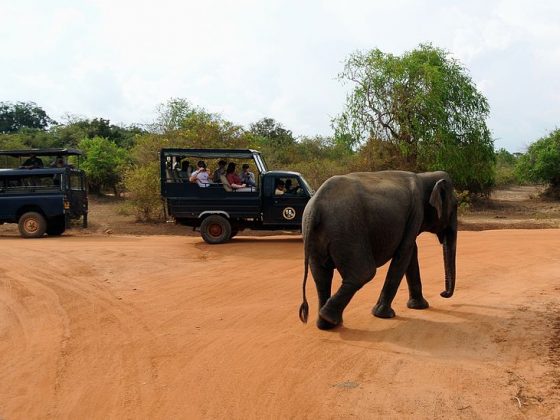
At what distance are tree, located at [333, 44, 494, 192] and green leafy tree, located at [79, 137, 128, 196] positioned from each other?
1162 centimetres

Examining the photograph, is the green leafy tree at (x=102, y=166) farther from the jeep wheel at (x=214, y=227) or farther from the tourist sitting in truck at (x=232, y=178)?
the jeep wheel at (x=214, y=227)

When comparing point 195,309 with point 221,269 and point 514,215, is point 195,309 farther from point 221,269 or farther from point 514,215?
point 514,215

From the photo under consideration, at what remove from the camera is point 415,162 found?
25984 millimetres

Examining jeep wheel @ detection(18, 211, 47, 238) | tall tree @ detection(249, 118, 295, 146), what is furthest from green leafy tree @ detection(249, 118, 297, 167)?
jeep wheel @ detection(18, 211, 47, 238)

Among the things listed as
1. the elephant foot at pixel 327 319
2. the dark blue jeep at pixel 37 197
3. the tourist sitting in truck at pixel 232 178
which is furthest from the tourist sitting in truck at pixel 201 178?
the elephant foot at pixel 327 319

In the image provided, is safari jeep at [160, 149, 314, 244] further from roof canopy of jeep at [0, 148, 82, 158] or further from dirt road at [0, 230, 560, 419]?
roof canopy of jeep at [0, 148, 82, 158]

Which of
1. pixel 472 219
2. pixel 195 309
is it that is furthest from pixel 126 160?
pixel 195 309

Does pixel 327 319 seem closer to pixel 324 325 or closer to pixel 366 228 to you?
pixel 324 325

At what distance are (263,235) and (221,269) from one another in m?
6.57

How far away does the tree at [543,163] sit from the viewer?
33084mm

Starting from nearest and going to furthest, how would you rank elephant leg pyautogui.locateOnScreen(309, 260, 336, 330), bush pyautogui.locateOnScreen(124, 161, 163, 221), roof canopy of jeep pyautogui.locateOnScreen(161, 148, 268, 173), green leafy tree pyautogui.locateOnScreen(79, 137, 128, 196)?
elephant leg pyautogui.locateOnScreen(309, 260, 336, 330), roof canopy of jeep pyautogui.locateOnScreen(161, 148, 268, 173), bush pyautogui.locateOnScreen(124, 161, 163, 221), green leafy tree pyautogui.locateOnScreen(79, 137, 128, 196)

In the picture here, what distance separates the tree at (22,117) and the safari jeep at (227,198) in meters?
53.6

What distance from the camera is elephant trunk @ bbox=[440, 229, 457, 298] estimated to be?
8164mm

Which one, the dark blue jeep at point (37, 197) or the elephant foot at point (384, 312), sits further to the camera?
the dark blue jeep at point (37, 197)
